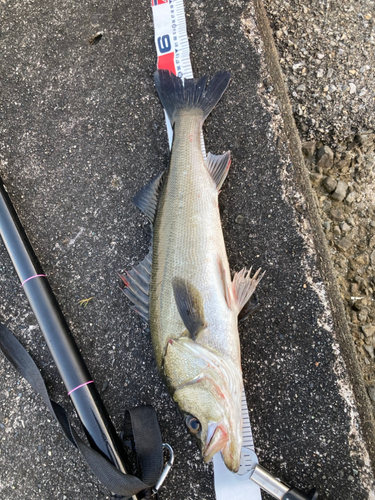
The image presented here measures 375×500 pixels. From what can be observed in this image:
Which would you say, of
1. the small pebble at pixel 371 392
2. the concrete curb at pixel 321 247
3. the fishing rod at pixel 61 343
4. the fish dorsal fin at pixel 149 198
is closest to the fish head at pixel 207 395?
the fishing rod at pixel 61 343

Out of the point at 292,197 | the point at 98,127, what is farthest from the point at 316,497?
the point at 98,127

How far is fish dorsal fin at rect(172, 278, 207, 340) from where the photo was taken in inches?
72.9

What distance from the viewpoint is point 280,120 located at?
2328 mm

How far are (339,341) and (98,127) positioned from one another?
212cm

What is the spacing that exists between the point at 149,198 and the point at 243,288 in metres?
0.79

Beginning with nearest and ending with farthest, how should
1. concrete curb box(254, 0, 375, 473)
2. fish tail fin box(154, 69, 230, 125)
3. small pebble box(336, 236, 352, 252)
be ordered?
concrete curb box(254, 0, 375, 473) → fish tail fin box(154, 69, 230, 125) → small pebble box(336, 236, 352, 252)

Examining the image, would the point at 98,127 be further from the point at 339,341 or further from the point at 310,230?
the point at 339,341

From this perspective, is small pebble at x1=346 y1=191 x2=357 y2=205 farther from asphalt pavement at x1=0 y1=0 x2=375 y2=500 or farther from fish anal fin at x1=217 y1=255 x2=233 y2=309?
fish anal fin at x1=217 y1=255 x2=233 y2=309

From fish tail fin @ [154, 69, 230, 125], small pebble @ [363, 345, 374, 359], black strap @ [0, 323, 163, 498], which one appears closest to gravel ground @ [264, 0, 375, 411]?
small pebble @ [363, 345, 374, 359]

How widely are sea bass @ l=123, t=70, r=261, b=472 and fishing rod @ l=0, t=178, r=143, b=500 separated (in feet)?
1.43

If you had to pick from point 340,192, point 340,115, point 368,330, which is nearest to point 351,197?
point 340,192

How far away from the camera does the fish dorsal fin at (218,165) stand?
2.21m

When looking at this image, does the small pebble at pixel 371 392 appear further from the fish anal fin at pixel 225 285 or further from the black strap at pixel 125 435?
the black strap at pixel 125 435

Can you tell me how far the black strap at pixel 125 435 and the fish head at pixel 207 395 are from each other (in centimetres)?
27
